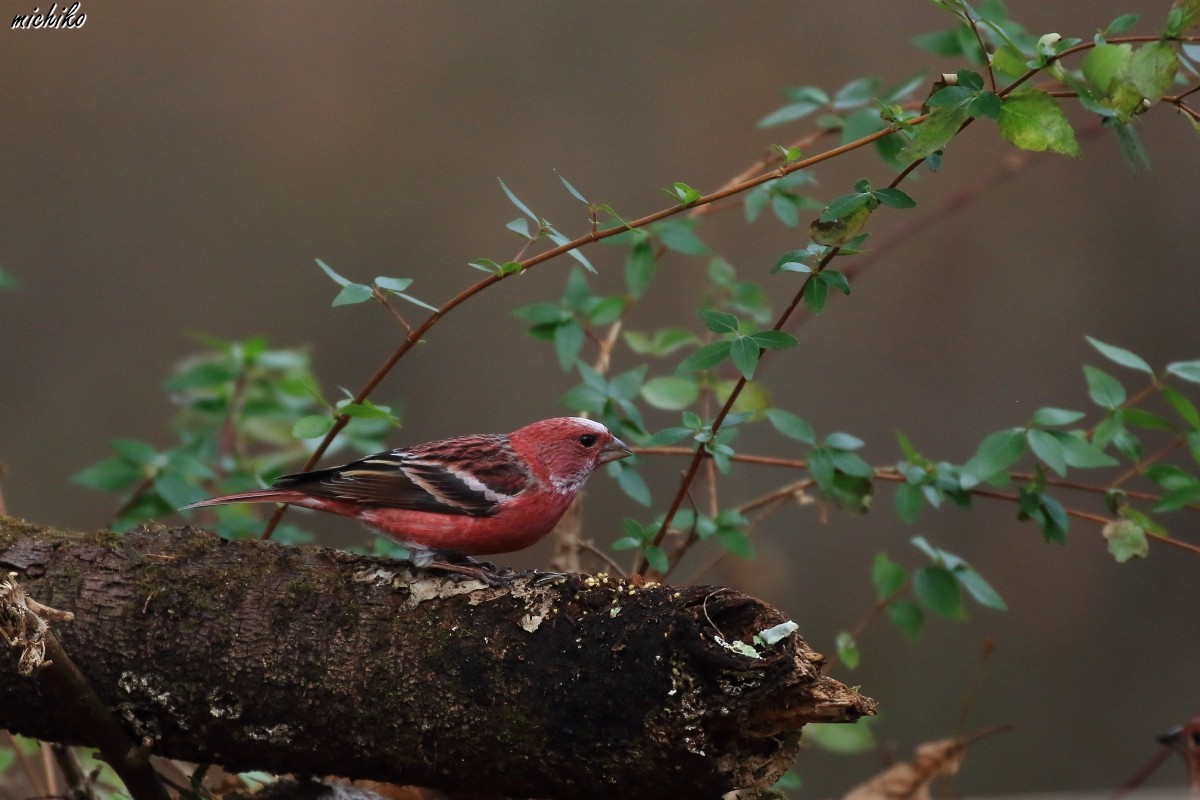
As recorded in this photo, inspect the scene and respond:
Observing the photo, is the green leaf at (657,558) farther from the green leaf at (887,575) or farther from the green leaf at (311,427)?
the green leaf at (311,427)

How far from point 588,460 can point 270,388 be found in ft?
4.71

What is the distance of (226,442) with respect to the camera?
4.21 meters

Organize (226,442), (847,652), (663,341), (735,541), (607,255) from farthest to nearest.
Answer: (607,255)
(226,442)
(663,341)
(847,652)
(735,541)

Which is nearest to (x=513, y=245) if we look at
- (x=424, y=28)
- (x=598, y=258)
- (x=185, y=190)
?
(x=598, y=258)

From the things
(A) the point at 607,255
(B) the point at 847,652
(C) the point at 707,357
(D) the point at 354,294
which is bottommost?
(B) the point at 847,652

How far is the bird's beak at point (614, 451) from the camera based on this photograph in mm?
3381

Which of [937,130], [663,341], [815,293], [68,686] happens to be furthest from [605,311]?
[68,686]

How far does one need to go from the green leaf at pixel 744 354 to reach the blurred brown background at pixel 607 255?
379 centimetres

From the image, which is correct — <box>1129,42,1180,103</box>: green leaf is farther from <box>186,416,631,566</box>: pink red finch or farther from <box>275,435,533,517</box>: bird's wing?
<box>275,435,533,517</box>: bird's wing

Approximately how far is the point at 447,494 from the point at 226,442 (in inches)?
57.2

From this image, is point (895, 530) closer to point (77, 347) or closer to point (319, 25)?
point (319, 25)

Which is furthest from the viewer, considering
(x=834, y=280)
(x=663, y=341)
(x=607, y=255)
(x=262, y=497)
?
(x=607, y=255)

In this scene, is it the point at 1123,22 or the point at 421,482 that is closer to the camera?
the point at 1123,22

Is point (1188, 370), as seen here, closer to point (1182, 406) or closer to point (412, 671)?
point (1182, 406)
